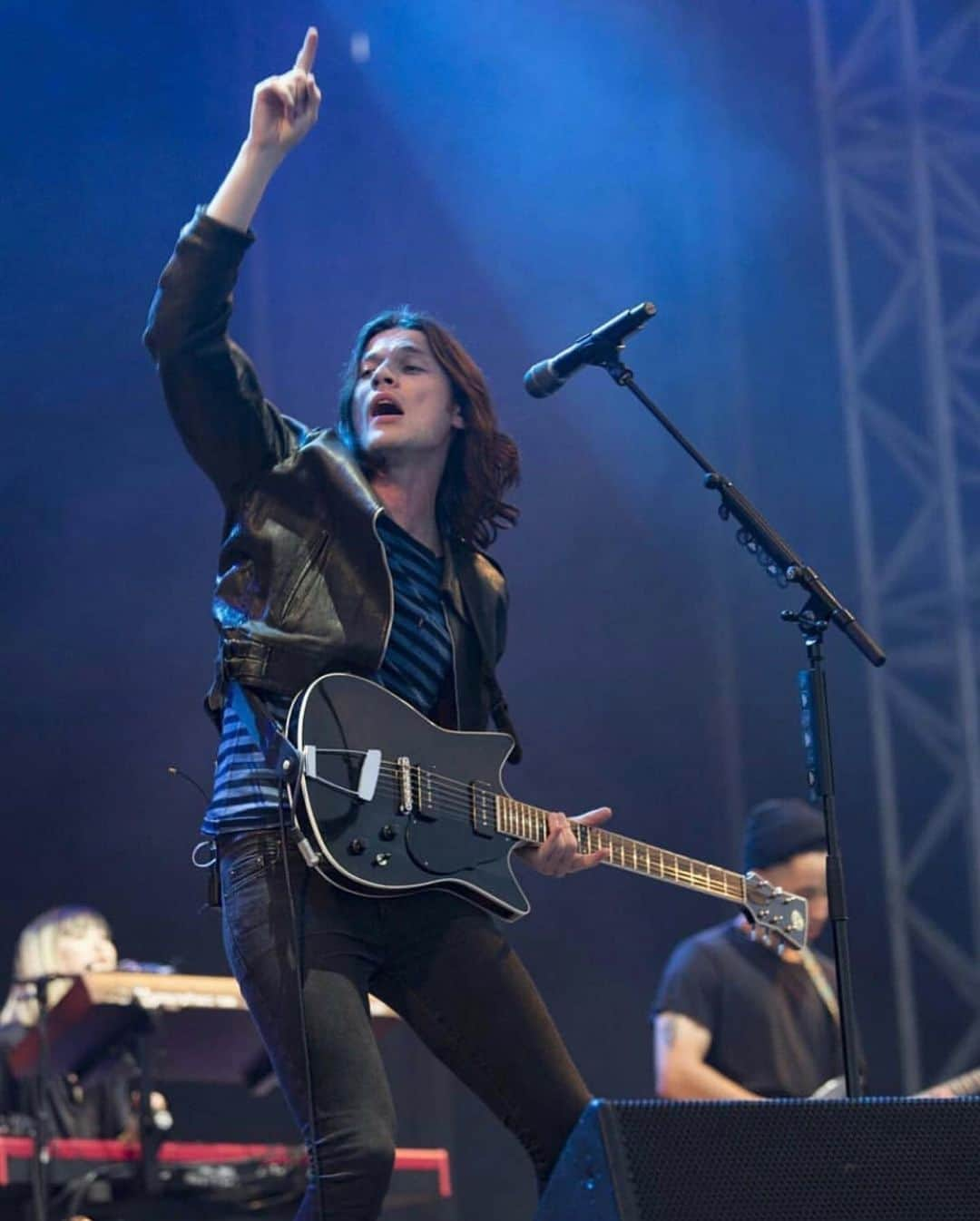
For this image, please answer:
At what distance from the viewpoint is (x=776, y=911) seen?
3.42m

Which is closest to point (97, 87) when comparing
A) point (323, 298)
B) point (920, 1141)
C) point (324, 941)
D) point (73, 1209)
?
point (323, 298)

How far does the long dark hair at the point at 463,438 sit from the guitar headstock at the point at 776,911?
0.91 meters

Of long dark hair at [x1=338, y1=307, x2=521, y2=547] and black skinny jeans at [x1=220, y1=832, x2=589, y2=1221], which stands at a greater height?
long dark hair at [x1=338, y1=307, x2=521, y2=547]

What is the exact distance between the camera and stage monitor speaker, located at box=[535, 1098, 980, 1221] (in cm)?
215

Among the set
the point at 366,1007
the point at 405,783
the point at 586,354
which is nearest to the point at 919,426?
the point at 586,354

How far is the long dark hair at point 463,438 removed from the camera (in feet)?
10.7

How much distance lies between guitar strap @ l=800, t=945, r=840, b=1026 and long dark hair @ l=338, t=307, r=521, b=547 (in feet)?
8.48

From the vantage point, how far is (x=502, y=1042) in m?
2.67

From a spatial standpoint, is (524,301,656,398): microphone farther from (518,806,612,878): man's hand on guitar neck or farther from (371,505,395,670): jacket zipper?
(518,806,612,878): man's hand on guitar neck

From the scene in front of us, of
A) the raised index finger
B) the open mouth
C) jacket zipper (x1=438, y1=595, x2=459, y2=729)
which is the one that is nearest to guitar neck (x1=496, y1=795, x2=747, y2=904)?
jacket zipper (x1=438, y1=595, x2=459, y2=729)

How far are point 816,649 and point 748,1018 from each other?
2.32 meters

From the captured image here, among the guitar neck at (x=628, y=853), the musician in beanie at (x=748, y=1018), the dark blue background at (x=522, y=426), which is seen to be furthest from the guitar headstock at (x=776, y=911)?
the dark blue background at (x=522, y=426)

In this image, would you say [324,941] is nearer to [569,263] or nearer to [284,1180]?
[284,1180]

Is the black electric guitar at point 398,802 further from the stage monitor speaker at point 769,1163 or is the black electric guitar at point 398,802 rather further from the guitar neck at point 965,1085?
the guitar neck at point 965,1085
